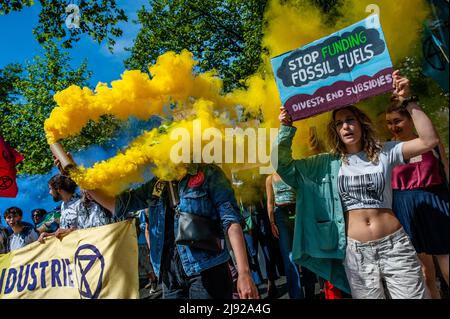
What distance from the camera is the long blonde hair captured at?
289 centimetres

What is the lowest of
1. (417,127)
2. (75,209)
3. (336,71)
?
(417,127)

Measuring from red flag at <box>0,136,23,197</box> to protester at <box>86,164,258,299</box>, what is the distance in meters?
2.47

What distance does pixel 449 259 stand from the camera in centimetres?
338

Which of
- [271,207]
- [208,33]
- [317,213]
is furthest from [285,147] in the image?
[208,33]

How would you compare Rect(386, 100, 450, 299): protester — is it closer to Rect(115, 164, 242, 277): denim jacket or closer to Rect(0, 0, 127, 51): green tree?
Rect(115, 164, 242, 277): denim jacket

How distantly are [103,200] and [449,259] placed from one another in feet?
8.92

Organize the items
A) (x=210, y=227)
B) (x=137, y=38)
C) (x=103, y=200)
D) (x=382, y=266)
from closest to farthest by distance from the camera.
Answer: (x=382, y=266)
(x=210, y=227)
(x=103, y=200)
(x=137, y=38)

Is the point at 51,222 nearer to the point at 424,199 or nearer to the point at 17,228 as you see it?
the point at 17,228

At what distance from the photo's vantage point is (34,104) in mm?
10422

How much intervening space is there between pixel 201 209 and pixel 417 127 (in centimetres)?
149

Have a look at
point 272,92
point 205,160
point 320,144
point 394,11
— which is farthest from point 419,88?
point 205,160

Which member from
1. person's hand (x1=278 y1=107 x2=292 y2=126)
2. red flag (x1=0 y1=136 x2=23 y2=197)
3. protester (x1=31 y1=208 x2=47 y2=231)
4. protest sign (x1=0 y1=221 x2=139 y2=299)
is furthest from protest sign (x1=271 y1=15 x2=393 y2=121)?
protester (x1=31 y1=208 x2=47 y2=231)

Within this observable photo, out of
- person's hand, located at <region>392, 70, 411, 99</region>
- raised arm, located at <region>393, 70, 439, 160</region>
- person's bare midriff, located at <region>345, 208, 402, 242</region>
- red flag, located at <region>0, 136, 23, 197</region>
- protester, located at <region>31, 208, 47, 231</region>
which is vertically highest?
red flag, located at <region>0, 136, 23, 197</region>
